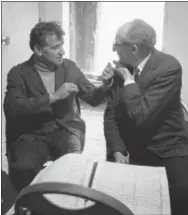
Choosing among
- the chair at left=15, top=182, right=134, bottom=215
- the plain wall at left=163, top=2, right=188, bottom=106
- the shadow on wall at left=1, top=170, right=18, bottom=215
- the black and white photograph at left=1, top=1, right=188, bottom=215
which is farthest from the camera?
the plain wall at left=163, top=2, right=188, bottom=106

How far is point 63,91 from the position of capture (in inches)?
58.6

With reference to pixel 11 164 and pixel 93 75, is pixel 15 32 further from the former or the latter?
pixel 11 164

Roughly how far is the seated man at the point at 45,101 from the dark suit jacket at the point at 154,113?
23 cm

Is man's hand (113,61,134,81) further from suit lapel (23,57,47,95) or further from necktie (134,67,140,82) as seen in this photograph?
suit lapel (23,57,47,95)

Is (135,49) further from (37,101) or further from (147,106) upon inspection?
(37,101)

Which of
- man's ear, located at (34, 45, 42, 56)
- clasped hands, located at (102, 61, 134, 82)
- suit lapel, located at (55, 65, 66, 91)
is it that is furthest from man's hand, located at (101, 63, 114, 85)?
man's ear, located at (34, 45, 42, 56)

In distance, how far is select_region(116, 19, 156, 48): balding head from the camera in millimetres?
1301

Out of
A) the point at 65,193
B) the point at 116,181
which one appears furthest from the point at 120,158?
the point at 65,193

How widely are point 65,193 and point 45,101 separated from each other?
3.13ft

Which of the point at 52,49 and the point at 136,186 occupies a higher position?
the point at 52,49

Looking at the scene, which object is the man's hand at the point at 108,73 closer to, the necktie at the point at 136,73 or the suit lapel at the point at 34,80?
the necktie at the point at 136,73

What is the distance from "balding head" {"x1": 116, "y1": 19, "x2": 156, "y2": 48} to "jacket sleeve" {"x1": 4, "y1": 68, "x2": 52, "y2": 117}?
47cm

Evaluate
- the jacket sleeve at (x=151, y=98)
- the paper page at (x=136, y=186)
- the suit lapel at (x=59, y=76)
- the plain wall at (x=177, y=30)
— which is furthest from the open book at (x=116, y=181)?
the plain wall at (x=177, y=30)

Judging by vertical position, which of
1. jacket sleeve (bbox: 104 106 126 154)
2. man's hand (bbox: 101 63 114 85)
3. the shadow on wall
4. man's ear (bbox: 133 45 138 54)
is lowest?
the shadow on wall
